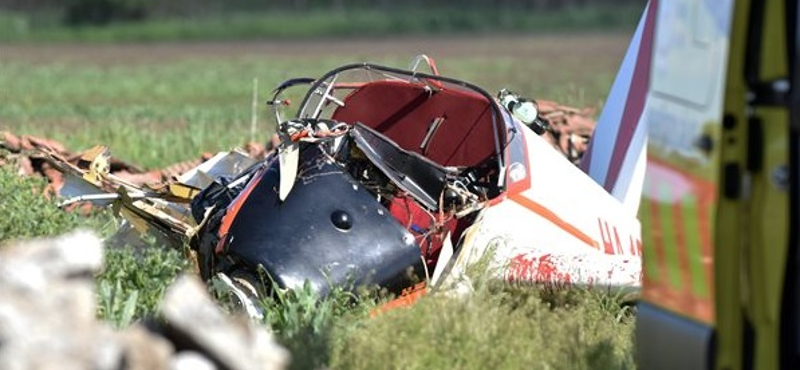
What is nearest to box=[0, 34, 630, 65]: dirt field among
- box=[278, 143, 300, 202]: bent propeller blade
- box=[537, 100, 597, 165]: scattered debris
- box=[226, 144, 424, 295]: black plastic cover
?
box=[537, 100, 597, 165]: scattered debris

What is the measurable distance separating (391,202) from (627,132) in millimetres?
2117

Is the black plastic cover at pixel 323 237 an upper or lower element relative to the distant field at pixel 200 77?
upper

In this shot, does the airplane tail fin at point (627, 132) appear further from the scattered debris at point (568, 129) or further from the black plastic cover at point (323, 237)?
the black plastic cover at point (323, 237)

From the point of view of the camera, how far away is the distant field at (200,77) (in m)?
16.2

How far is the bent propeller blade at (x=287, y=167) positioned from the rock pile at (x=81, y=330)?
115 inches

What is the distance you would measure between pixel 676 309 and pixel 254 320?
2.23 meters

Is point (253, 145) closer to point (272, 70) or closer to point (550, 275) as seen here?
point (550, 275)

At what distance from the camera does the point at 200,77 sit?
39875 millimetres

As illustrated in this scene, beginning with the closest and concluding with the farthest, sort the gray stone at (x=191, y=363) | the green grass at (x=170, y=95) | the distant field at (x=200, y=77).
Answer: the gray stone at (x=191, y=363), the green grass at (x=170, y=95), the distant field at (x=200, y=77)

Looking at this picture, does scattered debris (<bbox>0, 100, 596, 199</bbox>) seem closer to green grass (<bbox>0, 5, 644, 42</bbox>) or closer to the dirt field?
the dirt field

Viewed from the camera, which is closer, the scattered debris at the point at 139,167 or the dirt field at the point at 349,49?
the scattered debris at the point at 139,167

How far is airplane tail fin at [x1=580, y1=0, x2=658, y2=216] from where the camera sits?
8969 mm

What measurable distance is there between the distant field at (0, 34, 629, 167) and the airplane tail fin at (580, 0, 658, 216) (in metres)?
4.15

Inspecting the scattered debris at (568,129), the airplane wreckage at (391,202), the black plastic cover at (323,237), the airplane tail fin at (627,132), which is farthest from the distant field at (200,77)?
the black plastic cover at (323,237)
